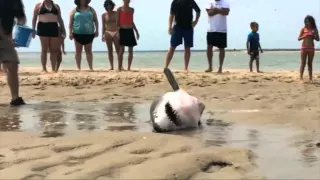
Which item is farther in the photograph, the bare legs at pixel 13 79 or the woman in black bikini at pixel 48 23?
the woman in black bikini at pixel 48 23

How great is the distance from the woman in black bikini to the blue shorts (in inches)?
89.3

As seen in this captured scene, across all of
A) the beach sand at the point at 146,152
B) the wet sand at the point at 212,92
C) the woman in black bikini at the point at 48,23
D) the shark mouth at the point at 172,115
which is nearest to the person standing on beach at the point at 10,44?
the wet sand at the point at 212,92

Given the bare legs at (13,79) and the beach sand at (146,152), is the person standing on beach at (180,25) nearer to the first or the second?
the beach sand at (146,152)

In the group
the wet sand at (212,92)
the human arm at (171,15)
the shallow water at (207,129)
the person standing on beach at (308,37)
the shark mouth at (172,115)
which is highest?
the human arm at (171,15)

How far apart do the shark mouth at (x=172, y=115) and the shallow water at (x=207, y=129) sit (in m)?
0.15

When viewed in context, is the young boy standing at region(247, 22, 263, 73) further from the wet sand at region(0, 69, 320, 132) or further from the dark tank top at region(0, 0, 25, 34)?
the dark tank top at region(0, 0, 25, 34)

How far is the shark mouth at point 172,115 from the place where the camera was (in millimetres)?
4695

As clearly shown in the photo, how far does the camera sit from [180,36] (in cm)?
1009

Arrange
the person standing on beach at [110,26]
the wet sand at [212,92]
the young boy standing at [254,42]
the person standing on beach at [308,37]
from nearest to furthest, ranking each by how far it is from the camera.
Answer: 1. the wet sand at [212,92]
2. the person standing on beach at [308,37]
3. the person standing on beach at [110,26]
4. the young boy standing at [254,42]

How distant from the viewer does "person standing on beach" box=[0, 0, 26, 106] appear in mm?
6492

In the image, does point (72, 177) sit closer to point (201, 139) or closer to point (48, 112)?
point (201, 139)

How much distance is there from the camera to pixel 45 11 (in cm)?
1019

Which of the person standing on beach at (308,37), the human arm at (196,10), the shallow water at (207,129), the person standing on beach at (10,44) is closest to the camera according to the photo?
the shallow water at (207,129)

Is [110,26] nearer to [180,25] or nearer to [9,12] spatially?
[180,25]
